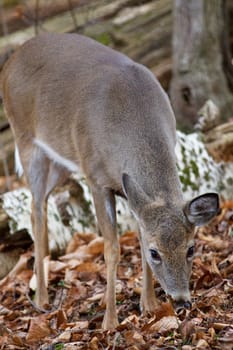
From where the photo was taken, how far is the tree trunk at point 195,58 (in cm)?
983

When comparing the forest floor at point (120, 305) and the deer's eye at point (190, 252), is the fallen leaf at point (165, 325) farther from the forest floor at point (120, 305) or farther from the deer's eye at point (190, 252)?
the deer's eye at point (190, 252)

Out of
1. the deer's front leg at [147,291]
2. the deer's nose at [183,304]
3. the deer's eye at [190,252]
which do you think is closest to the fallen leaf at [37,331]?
the deer's front leg at [147,291]

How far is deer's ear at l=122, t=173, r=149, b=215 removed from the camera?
18.2ft

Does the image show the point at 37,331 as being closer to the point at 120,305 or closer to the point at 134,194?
the point at 120,305

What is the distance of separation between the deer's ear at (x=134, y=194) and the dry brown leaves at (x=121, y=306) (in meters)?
0.68

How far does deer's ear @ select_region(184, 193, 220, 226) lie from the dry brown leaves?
598 mm

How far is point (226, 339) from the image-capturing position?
4.83m

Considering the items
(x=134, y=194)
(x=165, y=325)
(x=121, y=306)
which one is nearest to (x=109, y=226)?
(x=121, y=306)

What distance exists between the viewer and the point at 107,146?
6324 millimetres

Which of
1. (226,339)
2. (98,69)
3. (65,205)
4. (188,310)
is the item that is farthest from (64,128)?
(226,339)

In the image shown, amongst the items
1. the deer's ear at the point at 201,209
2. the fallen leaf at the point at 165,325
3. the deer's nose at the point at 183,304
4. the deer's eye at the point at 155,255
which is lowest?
the fallen leaf at the point at 165,325

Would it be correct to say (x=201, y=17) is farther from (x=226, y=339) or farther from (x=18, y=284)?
(x=226, y=339)

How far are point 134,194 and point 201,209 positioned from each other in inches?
18.0

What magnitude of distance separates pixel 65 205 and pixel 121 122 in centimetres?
210
